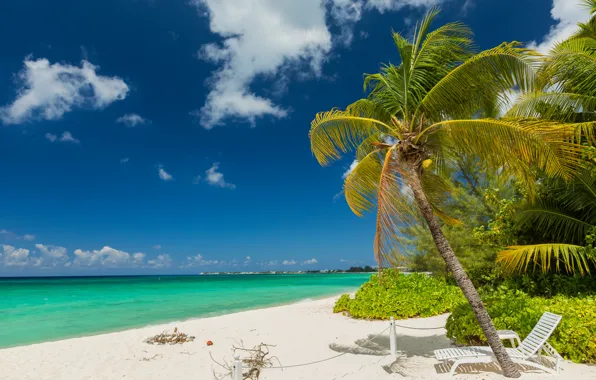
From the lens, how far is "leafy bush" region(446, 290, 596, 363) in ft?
18.9

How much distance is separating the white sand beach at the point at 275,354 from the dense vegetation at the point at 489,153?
1.14 metres

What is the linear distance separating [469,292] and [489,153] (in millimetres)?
2062

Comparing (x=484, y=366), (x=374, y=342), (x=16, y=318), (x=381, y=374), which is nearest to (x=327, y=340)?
(x=374, y=342)

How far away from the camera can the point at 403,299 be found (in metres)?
12.3

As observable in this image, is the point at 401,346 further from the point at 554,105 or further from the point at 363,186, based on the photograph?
the point at 554,105

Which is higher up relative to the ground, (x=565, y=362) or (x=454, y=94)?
(x=454, y=94)

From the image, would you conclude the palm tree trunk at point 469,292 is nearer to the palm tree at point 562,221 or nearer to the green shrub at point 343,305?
the palm tree at point 562,221

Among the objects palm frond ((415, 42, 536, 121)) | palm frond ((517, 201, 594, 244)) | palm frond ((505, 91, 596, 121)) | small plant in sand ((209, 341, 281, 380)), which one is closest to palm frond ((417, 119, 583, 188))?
palm frond ((415, 42, 536, 121))

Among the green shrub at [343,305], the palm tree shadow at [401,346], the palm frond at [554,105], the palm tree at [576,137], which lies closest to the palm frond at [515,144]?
the palm tree at [576,137]

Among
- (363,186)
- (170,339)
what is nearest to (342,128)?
(363,186)

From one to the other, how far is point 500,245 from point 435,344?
10.8 feet

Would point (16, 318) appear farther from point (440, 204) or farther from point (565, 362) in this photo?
point (565, 362)

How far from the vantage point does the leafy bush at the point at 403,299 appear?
12133 millimetres

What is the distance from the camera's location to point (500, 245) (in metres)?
9.70
